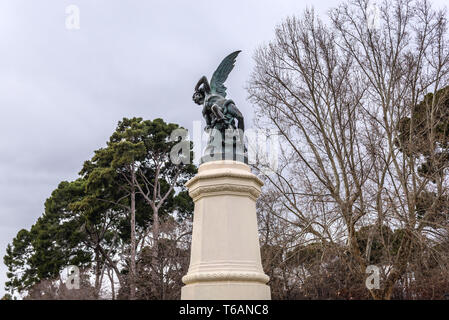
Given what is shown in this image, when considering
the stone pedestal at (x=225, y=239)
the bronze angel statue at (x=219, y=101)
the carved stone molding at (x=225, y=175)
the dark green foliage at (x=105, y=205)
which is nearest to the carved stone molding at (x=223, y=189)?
the stone pedestal at (x=225, y=239)

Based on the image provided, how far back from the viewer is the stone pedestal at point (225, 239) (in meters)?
7.16

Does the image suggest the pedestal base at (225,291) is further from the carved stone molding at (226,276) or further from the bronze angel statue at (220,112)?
the bronze angel statue at (220,112)

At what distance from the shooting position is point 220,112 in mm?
8586

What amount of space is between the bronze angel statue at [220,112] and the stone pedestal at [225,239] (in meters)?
0.41

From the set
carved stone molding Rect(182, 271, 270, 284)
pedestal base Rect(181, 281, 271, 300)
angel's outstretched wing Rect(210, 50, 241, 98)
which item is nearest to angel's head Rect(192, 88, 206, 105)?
angel's outstretched wing Rect(210, 50, 241, 98)

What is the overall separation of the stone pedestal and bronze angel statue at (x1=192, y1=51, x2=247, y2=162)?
1.33 ft

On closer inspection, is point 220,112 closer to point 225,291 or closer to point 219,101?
point 219,101

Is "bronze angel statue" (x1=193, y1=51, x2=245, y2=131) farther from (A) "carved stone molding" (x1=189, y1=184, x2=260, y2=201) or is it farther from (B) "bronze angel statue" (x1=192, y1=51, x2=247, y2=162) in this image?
(A) "carved stone molding" (x1=189, y1=184, x2=260, y2=201)

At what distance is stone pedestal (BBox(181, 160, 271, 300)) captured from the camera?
716cm

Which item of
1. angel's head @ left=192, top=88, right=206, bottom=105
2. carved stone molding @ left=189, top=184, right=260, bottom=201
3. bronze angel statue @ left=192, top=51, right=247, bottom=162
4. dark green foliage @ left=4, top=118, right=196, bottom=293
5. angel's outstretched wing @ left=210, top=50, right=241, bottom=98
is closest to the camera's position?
carved stone molding @ left=189, top=184, right=260, bottom=201

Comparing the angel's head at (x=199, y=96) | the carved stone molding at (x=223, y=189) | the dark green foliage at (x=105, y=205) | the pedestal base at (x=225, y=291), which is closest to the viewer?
the pedestal base at (x=225, y=291)
